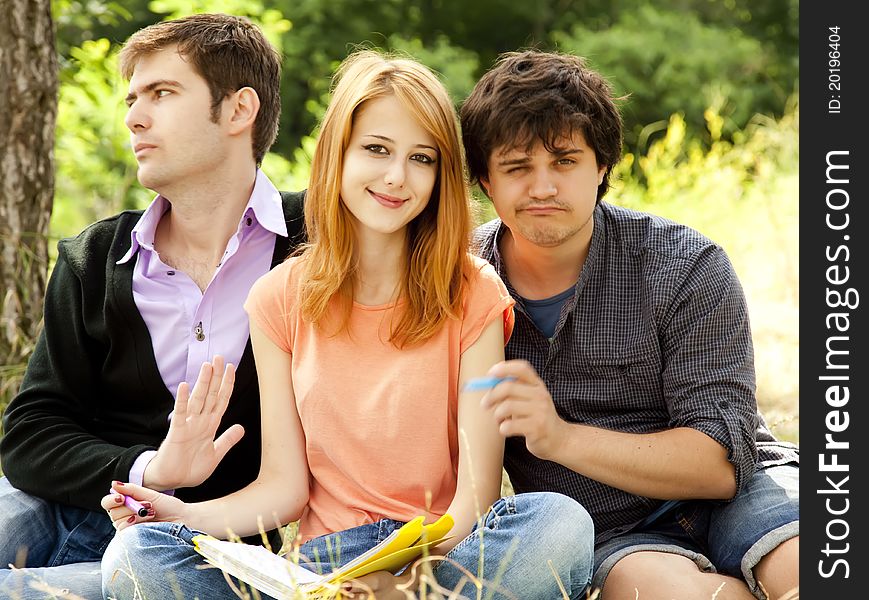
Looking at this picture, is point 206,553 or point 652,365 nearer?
point 206,553

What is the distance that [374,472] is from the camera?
7.66ft

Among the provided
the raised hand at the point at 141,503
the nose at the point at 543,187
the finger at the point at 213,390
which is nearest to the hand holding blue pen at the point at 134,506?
the raised hand at the point at 141,503

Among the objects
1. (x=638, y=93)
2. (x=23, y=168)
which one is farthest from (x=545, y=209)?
(x=638, y=93)

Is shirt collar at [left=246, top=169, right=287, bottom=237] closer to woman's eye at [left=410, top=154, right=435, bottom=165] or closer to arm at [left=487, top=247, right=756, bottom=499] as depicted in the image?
woman's eye at [left=410, top=154, right=435, bottom=165]

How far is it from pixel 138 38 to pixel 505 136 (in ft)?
3.16

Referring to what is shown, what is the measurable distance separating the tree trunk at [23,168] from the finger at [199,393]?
1381 millimetres

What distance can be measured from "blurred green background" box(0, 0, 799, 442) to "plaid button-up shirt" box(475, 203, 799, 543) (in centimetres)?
181

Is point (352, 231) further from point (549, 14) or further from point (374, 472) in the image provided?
point (549, 14)

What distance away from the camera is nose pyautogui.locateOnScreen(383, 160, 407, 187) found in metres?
2.29

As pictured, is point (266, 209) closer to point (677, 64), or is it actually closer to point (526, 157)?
point (526, 157)

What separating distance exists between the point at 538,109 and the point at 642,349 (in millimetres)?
583

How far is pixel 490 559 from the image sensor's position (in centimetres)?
212

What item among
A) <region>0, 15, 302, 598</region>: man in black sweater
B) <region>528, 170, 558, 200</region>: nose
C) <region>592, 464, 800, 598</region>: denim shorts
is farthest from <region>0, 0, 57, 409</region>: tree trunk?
<region>592, 464, 800, 598</region>: denim shorts

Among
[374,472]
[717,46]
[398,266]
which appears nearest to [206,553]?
[374,472]
